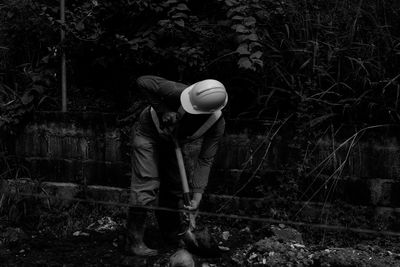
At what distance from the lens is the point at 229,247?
4.95m

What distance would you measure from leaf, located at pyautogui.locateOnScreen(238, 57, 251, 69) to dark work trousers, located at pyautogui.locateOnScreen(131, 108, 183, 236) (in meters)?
1.07

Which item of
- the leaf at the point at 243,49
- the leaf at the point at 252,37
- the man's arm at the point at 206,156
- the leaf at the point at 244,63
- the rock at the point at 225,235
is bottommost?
the rock at the point at 225,235

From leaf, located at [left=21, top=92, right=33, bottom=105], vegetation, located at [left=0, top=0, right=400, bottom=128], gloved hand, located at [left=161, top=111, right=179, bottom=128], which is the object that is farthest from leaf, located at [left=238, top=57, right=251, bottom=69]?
leaf, located at [left=21, top=92, right=33, bottom=105]

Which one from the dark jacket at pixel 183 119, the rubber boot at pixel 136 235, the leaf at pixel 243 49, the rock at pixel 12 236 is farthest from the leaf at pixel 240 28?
the rock at pixel 12 236

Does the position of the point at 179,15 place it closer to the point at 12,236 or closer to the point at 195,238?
the point at 195,238

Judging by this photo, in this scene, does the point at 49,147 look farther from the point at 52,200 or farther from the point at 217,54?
the point at 217,54

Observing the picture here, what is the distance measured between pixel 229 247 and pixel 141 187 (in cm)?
104

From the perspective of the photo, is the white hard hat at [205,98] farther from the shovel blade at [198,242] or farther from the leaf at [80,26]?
the leaf at [80,26]

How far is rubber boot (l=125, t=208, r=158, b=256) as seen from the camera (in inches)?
182

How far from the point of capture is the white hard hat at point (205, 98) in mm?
4086

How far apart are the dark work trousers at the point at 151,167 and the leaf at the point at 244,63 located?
107 cm

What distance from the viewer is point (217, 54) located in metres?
5.71

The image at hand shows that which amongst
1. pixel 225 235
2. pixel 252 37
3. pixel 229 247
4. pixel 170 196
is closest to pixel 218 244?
pixel 229 247

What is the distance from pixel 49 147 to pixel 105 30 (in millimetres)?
1435
